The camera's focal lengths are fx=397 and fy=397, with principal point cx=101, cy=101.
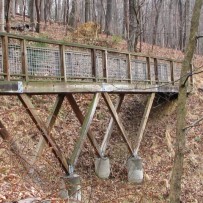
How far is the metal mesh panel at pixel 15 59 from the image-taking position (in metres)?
9.58

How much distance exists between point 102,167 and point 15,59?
5.63m

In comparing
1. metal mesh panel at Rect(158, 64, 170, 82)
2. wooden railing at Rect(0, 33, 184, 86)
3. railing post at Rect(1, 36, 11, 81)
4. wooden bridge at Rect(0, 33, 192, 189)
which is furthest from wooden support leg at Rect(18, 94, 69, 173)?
metal mesh panel at Rect(158, 64, 170, 82)

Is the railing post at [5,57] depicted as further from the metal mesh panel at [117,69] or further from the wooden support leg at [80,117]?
the metal mesh panel at [117,69]

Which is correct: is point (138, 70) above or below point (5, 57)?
below

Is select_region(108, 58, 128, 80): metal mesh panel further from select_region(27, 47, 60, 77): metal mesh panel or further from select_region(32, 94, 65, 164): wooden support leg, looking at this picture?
select_region(27, 47, 60, 77): metal mesh panel

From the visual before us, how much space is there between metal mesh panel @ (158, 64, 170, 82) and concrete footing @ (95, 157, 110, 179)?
4.76 m

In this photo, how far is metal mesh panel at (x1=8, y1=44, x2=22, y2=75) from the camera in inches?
377

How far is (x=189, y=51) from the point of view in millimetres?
9266

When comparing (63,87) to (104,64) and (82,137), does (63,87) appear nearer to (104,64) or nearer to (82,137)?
(82,137)

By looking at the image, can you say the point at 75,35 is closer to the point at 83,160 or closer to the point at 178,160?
the point at 83,160

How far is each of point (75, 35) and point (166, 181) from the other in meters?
12.8

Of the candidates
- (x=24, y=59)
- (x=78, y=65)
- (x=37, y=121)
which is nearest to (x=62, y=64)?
(x=78, y=65)

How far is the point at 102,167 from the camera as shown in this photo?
13.7 metres

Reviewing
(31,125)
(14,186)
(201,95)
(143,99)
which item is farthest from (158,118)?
(14,186)
